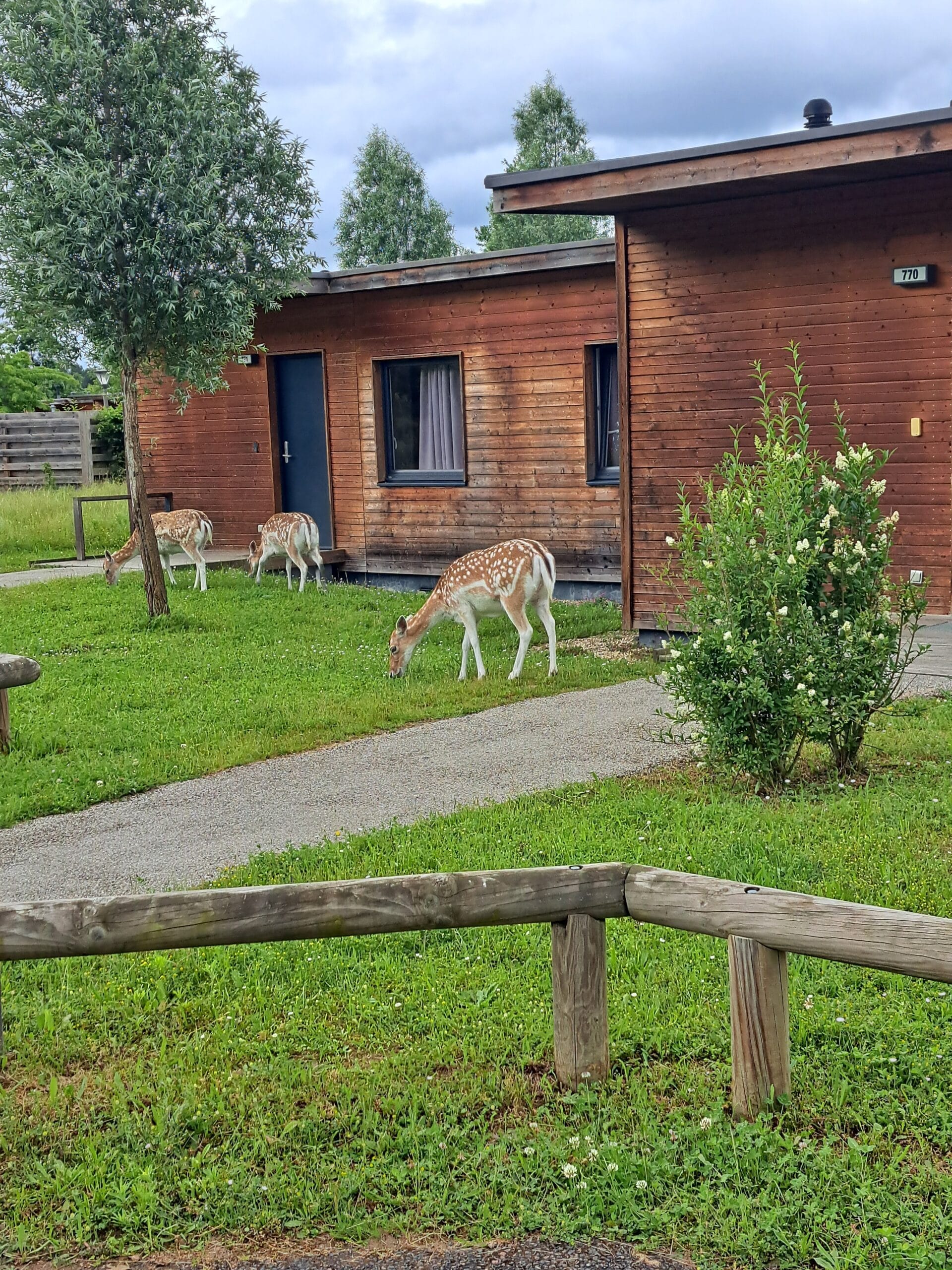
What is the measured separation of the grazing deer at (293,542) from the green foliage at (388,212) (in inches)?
1430

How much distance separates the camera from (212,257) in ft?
49.0

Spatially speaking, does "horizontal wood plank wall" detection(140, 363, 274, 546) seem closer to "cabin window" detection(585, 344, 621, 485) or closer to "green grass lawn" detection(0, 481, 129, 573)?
"green grass lawn" detection(0, 481, 129, 573)

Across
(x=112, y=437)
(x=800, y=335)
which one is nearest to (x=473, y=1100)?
(x=800, y=335)

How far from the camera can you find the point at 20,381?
137 ft

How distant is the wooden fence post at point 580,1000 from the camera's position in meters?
4.10

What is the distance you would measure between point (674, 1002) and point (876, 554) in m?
3.69

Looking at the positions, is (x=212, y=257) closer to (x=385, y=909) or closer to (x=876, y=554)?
(x=876, y=554)

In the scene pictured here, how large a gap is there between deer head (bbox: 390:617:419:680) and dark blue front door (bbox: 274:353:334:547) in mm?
8140

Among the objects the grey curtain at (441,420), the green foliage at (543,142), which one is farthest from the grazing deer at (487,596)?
the green foliage at (543,142)

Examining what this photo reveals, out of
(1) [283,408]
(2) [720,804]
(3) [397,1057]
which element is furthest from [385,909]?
(1) [283,408]

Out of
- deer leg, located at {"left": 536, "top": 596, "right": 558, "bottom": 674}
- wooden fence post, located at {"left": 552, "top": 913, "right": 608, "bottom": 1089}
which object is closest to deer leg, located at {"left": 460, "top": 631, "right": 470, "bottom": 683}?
deer leg, located at {"left": 536, "top": 596, "right": 558, "bottom": 674}

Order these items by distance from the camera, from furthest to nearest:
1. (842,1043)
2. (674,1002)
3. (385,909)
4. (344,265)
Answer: (344,265), (674,1002), (842,1043), (385,909)

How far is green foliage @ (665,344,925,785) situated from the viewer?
24.6ft

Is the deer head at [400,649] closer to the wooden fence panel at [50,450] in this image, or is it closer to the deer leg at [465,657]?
the deer leg at [465,657]
